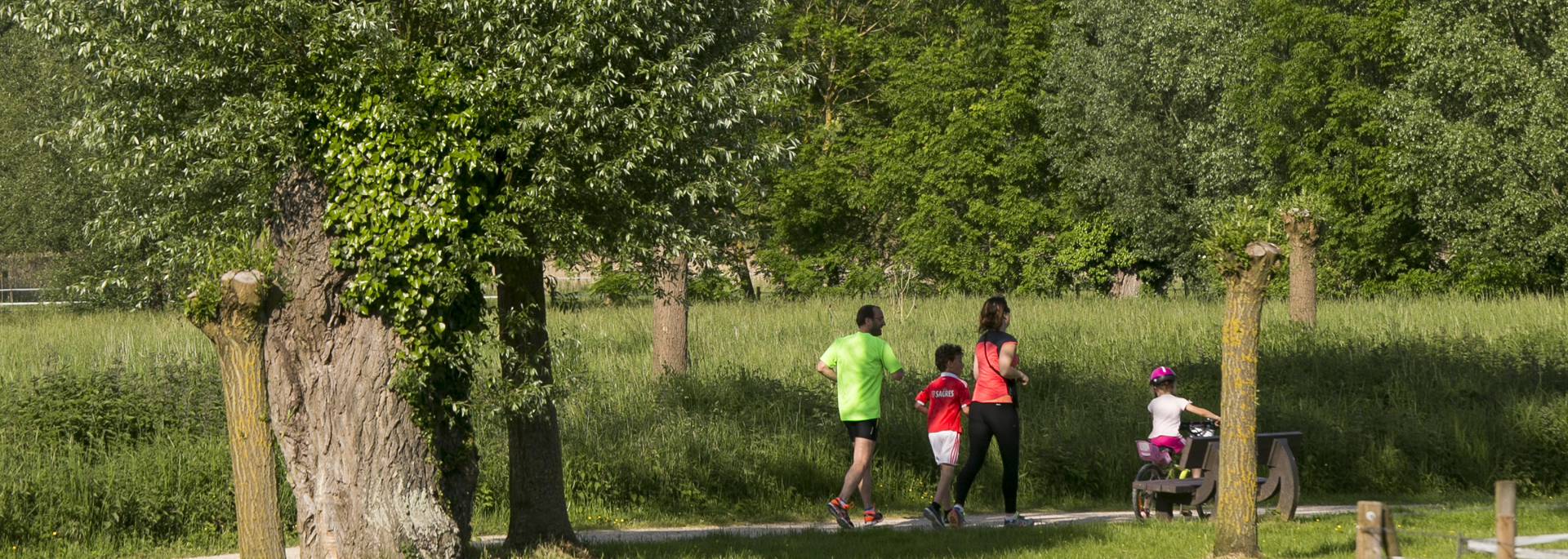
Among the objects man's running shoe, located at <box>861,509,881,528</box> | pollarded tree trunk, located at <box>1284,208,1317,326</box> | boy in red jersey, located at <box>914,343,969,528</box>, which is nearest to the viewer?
boy in red jersey, located at <box>914,343,969,528</box>

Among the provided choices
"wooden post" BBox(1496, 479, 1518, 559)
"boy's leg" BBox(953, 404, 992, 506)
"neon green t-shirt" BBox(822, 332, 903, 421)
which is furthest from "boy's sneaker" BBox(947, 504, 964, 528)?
"wooden post" BBox(1496, 479, 1518, 559)

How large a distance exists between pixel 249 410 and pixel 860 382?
217 inches

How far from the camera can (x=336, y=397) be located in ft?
32.7

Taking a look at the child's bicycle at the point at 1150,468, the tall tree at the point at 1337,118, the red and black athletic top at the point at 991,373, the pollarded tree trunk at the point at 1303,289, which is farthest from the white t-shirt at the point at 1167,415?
the tall tree at the point at 1337,118

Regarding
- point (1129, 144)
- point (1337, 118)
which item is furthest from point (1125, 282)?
point (1337, 118)

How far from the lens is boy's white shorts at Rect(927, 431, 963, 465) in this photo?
1286 centimetres

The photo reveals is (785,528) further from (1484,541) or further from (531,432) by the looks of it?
(1484,541)

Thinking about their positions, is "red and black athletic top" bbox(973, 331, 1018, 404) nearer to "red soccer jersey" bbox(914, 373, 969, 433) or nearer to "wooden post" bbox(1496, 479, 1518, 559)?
"red soccer jersey" bbox(914, 373, 969, 433)

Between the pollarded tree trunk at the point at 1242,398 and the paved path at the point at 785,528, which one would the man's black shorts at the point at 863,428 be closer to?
the paved path at the point at 785,528

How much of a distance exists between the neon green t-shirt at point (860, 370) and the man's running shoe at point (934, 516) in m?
0.89

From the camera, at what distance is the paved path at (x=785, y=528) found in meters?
12.9

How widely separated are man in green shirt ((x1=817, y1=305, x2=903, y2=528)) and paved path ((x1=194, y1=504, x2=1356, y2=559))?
1.50 ft

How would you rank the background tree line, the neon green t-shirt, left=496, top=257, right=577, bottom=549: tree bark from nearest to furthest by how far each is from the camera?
left=496, top=257, right=577, bottom=549: tree bark → the neon green t-shirt → the background tree line

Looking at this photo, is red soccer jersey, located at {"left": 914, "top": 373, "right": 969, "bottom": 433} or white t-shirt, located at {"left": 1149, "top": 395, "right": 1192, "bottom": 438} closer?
red soccer jersey, located at {"left": 914, "top": 373, "right": 969, "bottom": 433}
